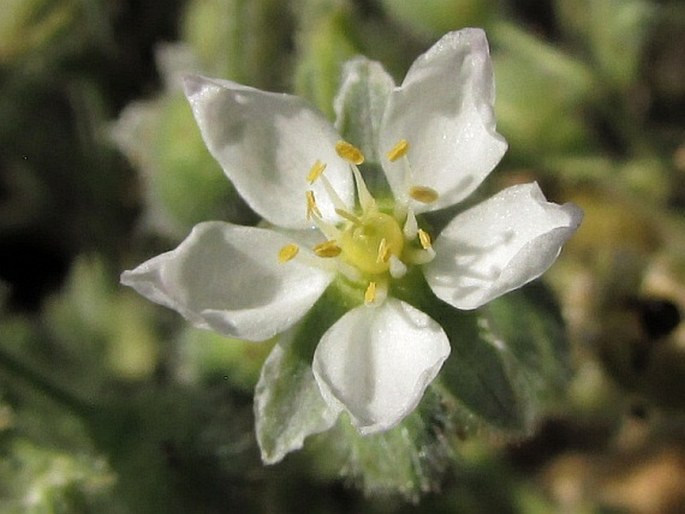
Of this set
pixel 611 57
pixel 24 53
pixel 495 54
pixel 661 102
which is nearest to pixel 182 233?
pixel 24 53

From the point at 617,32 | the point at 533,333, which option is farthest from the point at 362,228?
the point at 617,32

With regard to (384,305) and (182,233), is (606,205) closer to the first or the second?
(182,233)

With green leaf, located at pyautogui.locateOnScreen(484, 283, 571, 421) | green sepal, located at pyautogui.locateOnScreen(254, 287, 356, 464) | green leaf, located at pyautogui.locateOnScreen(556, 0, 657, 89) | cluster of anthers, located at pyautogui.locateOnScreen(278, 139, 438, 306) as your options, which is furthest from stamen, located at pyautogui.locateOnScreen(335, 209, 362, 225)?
green leaf, located at pyautogui.locateOnScreen(556, 0, 657, 89)

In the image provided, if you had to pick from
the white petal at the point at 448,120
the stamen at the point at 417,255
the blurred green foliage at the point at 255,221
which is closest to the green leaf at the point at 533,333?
the blurred green foliage at the point at 255,221

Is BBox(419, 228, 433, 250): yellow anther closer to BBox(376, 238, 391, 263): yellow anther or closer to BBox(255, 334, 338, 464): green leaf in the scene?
BBox(376, 238, 391, 263): yellow anther

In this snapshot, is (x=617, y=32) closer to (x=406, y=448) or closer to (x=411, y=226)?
(x=411, y=226)
